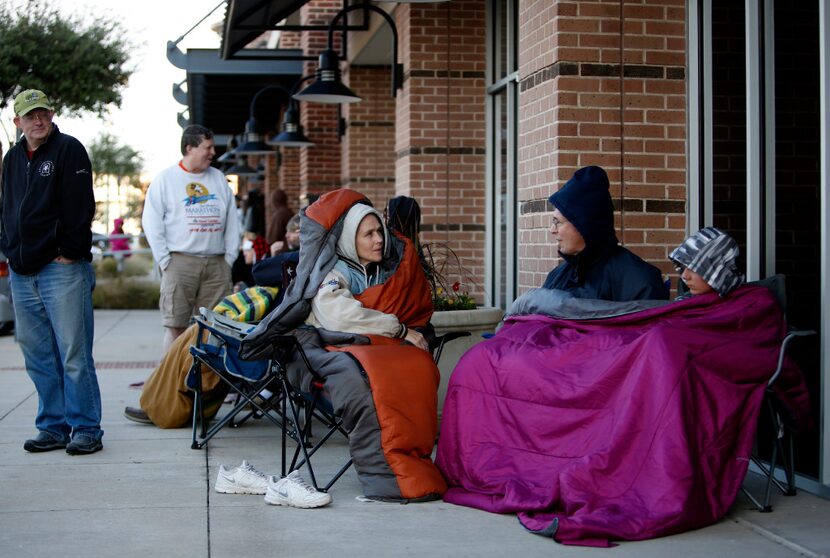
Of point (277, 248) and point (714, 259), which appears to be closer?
point (714, 259)

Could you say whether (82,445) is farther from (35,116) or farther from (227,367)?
(35,116)

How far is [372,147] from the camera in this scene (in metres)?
13.6

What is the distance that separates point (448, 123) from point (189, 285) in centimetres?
318

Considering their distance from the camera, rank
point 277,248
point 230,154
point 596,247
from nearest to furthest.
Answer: point 596,247, point 277,248, point 230,154

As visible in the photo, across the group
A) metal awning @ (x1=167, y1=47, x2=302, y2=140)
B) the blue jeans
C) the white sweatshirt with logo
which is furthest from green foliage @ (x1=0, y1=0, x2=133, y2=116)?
the blue jeans

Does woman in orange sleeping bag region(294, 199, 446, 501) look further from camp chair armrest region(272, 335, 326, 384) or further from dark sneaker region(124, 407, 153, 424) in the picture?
dark sneaker region(124, 407, 153, 424)

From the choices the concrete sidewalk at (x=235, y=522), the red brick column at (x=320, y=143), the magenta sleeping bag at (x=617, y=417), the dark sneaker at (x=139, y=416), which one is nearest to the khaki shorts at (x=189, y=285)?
the dark sneaker at (x=139, y=416)

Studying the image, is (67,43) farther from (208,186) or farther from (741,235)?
(741,235)

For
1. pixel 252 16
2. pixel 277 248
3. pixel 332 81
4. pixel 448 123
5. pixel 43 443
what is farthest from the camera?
pixel 252 16

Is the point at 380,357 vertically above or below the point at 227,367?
above

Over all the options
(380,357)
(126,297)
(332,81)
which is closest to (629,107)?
(380,357)

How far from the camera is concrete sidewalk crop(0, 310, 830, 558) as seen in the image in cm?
442

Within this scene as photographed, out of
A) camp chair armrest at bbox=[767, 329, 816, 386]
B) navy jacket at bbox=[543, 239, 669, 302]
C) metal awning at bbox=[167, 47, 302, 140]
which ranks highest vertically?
metal awning at bbox=[167, 47, 302, 140]

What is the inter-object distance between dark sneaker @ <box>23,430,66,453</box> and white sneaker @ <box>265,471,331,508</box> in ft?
6.02
